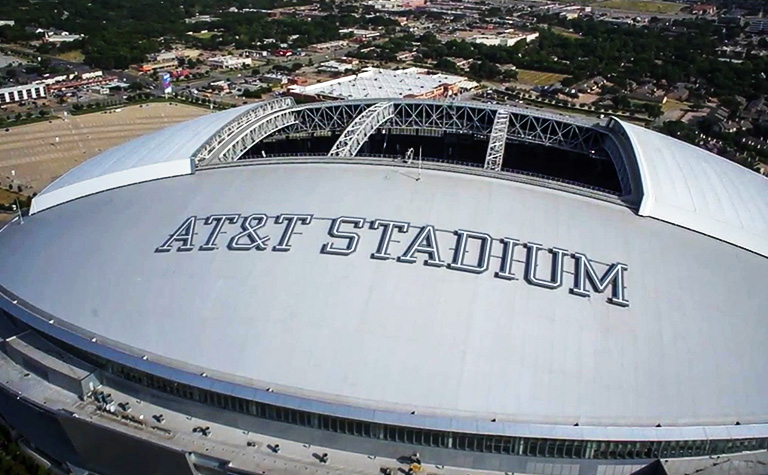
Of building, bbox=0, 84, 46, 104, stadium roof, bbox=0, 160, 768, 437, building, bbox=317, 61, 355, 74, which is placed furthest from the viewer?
building, bbox=317, 61, 355, 74

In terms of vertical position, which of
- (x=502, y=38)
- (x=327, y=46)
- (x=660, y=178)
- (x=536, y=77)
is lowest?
(x=536, y=77)

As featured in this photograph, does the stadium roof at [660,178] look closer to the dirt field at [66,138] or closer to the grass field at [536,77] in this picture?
the dirt field at [66,138]

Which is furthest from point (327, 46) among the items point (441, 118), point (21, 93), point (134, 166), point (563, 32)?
point (134, 166)

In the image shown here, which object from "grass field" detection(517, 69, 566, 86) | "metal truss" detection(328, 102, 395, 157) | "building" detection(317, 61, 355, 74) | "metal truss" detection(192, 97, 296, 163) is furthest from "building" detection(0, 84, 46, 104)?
"grass field" detection(517, 69, 566, 86)

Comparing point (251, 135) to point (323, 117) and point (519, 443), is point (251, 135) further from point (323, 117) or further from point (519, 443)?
point (519, 443)

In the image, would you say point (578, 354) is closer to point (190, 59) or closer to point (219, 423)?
point (219, 423)

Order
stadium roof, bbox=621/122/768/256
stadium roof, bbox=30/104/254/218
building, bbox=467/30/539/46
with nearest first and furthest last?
1. stadium roof, bbox=621/122/768/256
2. stadium roof, bbox=30/104/254/218
3. building, bbox=467/30/539/46

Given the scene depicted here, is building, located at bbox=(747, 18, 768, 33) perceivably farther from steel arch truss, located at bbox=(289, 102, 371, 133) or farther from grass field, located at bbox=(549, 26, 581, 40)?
steel arch truss, located at bbox=(289, 102, 371, 133)
